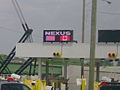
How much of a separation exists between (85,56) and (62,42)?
2.19 metres

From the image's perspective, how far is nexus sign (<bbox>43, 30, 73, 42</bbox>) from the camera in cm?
3212

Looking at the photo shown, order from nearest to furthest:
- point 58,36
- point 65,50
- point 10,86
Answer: point 10,86 → point 65,50 → point 58,36

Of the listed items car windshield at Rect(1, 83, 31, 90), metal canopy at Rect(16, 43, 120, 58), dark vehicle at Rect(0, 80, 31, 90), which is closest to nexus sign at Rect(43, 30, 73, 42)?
metal canopy at Rect(16, 43, 120, 58)

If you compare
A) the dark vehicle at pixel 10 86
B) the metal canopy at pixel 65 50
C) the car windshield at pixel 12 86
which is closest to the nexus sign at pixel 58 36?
the metal canopy at pixel 65 50

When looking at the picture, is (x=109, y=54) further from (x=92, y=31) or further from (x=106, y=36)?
(x=92, y=31)

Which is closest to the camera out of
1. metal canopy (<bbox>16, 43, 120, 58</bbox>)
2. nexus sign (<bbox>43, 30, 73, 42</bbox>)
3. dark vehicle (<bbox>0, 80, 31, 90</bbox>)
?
dark vehicle (<bbox>0, 80, 31, 90</bbox>)

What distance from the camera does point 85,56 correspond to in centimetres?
3108

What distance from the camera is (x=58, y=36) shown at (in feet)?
106

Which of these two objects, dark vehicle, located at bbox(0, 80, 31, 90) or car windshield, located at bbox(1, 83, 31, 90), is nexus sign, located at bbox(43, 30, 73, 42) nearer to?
car windshield, located at bbox(1, 83, 31, 90)

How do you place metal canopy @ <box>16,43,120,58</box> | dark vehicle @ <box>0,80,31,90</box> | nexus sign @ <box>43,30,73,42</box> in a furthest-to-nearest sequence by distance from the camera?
nexus sign @ <box>43,30,73,42</box> < metal canopy @ <box>16,43,120,58</box> < dark vehicle @ <box>0,80,31,90</box>

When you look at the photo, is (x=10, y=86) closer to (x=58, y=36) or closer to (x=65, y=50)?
(x=65, y=50)

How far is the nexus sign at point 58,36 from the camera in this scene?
32.1 meters

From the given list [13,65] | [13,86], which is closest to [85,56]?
[13,86]

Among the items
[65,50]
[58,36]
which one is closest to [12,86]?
[65,50]
